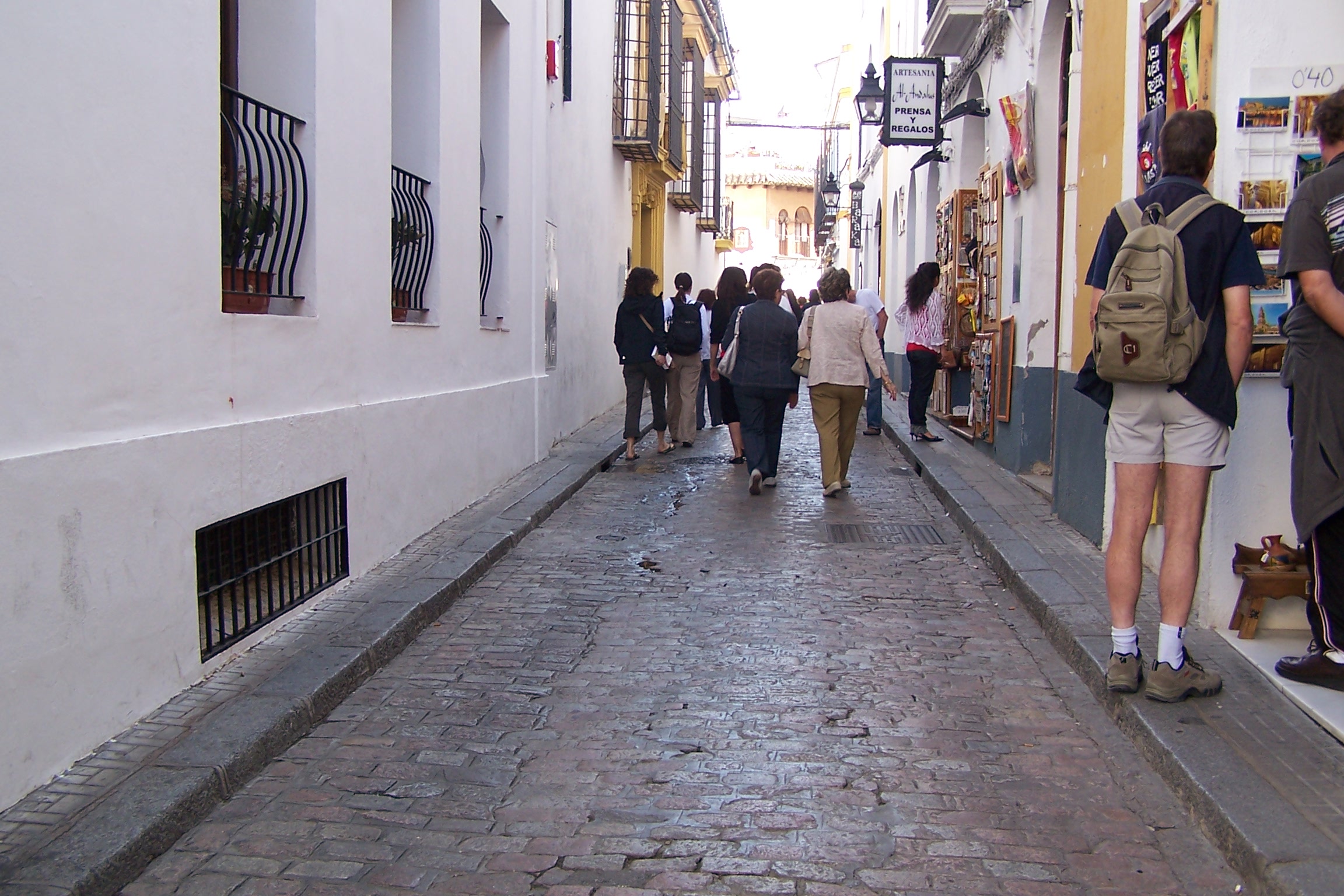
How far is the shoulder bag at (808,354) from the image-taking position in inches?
389

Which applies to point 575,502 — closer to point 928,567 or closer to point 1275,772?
point 928,567

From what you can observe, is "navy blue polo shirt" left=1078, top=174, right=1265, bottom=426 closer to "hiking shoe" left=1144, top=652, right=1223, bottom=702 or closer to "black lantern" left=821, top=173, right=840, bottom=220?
"hiking shoe" left=1144, top=652, right=1223, bottom=702

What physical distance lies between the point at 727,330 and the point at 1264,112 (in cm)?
735

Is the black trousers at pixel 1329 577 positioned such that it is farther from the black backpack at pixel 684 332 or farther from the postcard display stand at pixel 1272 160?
the black backpack at pixel 684 332

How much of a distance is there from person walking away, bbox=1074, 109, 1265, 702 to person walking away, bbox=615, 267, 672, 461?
7885mm

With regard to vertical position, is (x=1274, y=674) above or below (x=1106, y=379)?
below

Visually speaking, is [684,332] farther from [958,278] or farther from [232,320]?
[232,320]

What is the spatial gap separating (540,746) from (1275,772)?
2.35 metres

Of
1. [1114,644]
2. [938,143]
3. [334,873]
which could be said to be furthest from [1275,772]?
[938,143]

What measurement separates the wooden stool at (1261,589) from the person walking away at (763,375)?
542cm

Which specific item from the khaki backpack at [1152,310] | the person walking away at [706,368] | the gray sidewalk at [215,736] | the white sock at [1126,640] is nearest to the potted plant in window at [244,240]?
the gray sidewalk at [215,736]

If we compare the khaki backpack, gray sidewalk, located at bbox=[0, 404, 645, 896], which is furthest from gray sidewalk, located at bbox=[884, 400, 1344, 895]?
gray sidewalk, located at bbox=[0, 404, 645, 896]

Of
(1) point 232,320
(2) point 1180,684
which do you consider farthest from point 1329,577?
(1) point 232,320

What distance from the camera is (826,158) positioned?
130 feet
